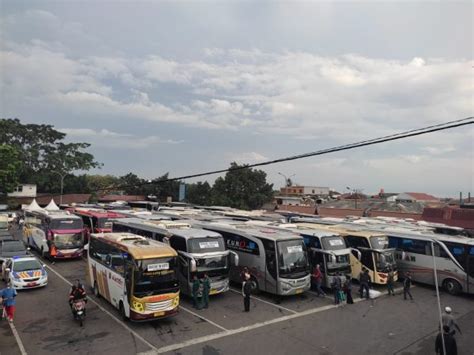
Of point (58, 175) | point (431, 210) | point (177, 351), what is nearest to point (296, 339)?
point (177, 351)

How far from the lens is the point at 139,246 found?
515 inches

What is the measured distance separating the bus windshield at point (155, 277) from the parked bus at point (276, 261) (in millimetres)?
4750

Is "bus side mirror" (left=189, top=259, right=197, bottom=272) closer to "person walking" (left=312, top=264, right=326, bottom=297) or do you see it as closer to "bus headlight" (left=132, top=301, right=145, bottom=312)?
"bus headlight" (left=132, top=301, right=145, bottom=312)

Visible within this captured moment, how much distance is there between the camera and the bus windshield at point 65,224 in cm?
2231

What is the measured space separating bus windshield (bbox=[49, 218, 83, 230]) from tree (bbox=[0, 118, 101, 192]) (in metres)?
49.2

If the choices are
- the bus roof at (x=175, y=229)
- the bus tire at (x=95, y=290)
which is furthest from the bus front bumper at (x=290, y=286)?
the bus tire at (x=95, y=290)

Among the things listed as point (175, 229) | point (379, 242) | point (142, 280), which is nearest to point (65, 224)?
point (175, 229)

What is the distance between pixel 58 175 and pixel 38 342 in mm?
66410

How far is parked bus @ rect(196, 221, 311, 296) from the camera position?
15.5 m

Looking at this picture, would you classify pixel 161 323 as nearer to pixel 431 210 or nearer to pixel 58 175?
pixel 431 210

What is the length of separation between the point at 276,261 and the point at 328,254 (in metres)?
2.96

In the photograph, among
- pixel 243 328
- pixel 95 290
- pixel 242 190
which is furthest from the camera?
pixel 242 190

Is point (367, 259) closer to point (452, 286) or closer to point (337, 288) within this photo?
point (452, 286)

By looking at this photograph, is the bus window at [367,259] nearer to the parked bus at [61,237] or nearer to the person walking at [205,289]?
the person walking at [205,289]
